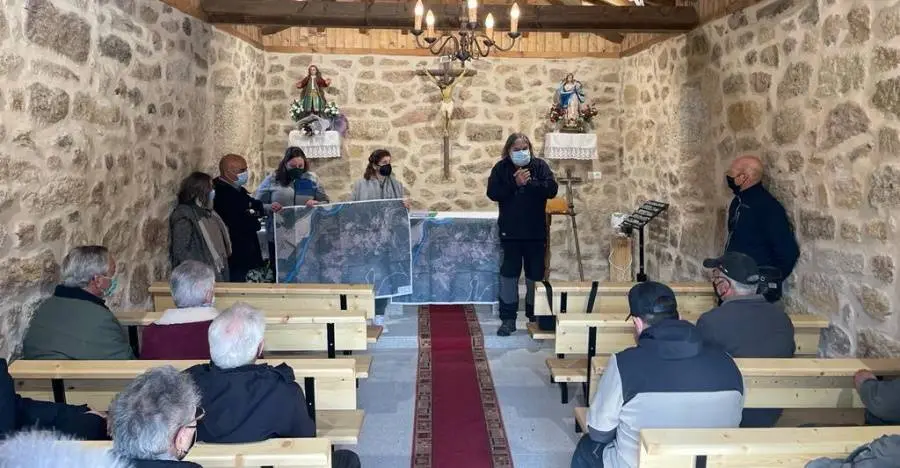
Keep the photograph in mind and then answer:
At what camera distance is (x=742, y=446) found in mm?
1763

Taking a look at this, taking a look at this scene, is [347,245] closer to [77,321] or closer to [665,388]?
[77,321]

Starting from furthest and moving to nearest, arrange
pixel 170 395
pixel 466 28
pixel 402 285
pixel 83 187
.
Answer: pixel 402 285, pixel 466 28, pixel 83 187, pixel 170 395

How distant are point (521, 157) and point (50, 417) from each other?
3.17m

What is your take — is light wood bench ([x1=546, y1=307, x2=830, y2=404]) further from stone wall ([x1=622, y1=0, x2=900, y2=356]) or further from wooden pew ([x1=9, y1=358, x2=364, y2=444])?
wooden pew ([x1=9, y1=358, x2=364, y2=444])

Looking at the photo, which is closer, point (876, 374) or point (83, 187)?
point (876, 374)

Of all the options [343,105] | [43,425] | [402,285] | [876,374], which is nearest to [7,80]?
[43,425]

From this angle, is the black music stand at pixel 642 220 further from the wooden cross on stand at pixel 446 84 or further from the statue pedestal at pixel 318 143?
the statue pedestal at pixel 318 143

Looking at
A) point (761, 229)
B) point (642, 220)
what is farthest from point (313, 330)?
point (642, 220)

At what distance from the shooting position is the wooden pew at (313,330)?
10.1ft

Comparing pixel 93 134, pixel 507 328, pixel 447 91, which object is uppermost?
pixel 447 91

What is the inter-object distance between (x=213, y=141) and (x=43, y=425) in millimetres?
3595

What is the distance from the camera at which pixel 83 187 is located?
332cm

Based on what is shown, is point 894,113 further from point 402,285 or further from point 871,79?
point 402,285

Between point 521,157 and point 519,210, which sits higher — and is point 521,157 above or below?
above
